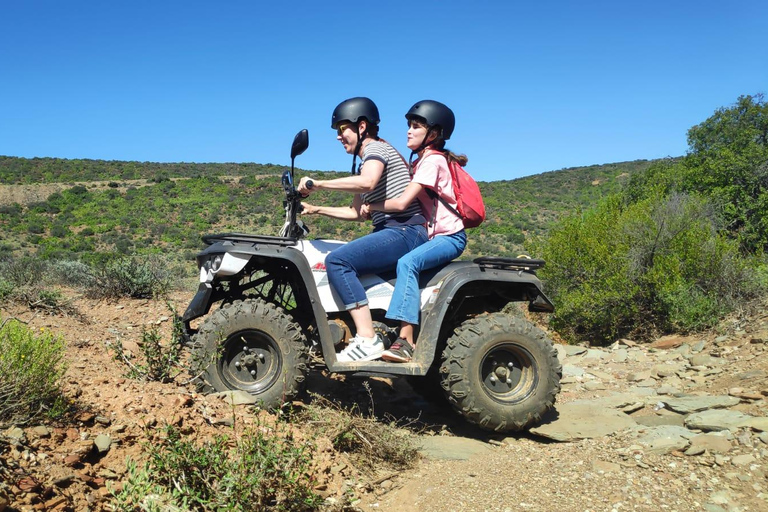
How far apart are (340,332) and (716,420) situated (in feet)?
10.2

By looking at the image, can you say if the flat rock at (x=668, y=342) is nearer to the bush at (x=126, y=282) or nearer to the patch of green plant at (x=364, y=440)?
the patch of green plant at (x=364, y=440)

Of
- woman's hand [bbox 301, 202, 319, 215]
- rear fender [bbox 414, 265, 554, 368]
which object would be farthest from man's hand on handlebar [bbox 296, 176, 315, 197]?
rear fender [bbox 414, 265, 554, 368]

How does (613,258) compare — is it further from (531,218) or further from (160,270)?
(531,218)

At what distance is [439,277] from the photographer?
5.02m

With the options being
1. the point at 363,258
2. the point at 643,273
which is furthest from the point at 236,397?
the point at 643,273

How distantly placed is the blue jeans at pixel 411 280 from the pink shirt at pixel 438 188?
21 cm

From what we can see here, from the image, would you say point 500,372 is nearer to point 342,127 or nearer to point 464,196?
point 464,196

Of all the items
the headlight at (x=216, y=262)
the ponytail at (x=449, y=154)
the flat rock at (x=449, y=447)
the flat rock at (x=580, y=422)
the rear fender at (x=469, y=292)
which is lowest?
the flat rock at (x=449, y=447)

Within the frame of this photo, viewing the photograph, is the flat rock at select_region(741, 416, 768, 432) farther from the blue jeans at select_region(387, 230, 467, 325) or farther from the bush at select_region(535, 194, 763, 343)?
the bush at select_region(535, 194, 763, 343)

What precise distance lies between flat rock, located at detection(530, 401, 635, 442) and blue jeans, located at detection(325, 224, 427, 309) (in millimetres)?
1802

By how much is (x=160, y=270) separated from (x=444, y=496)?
25.5 feet

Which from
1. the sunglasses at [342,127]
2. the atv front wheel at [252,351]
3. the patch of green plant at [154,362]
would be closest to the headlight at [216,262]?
the atv front wheel at [252,351]

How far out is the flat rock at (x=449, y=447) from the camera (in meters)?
4.56

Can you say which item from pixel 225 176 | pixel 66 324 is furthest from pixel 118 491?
pixel 225 176
